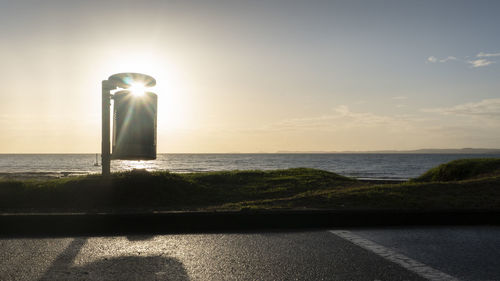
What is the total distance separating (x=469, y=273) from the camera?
4469mm

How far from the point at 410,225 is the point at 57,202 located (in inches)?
321

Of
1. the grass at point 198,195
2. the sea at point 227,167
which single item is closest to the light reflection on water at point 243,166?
the sea at point 227,167

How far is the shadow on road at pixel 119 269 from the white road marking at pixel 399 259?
8.40ft

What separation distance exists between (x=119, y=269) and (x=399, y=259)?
3.39m

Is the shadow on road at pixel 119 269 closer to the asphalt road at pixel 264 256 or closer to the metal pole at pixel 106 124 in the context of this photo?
the asphalt road at pixel 264 256

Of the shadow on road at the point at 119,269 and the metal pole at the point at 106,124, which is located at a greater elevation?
the metal pole at the point at 106,124

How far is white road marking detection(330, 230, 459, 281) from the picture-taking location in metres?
4.32

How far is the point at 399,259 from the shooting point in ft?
16.5

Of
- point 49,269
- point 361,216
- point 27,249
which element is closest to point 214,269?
point 49,269

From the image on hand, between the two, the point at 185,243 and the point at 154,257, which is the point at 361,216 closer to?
the point at 185,243

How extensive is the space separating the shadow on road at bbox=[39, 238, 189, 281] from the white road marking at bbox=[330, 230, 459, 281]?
2562mm

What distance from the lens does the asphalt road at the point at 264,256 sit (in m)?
4.38

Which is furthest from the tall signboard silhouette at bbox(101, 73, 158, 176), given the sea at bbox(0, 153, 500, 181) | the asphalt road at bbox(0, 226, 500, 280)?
the sea at bbox(0, 153, 500, 181)

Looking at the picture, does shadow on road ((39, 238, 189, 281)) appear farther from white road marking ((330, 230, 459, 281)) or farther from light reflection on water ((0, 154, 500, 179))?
light reflection on water ((0, 154, 500, 179))
